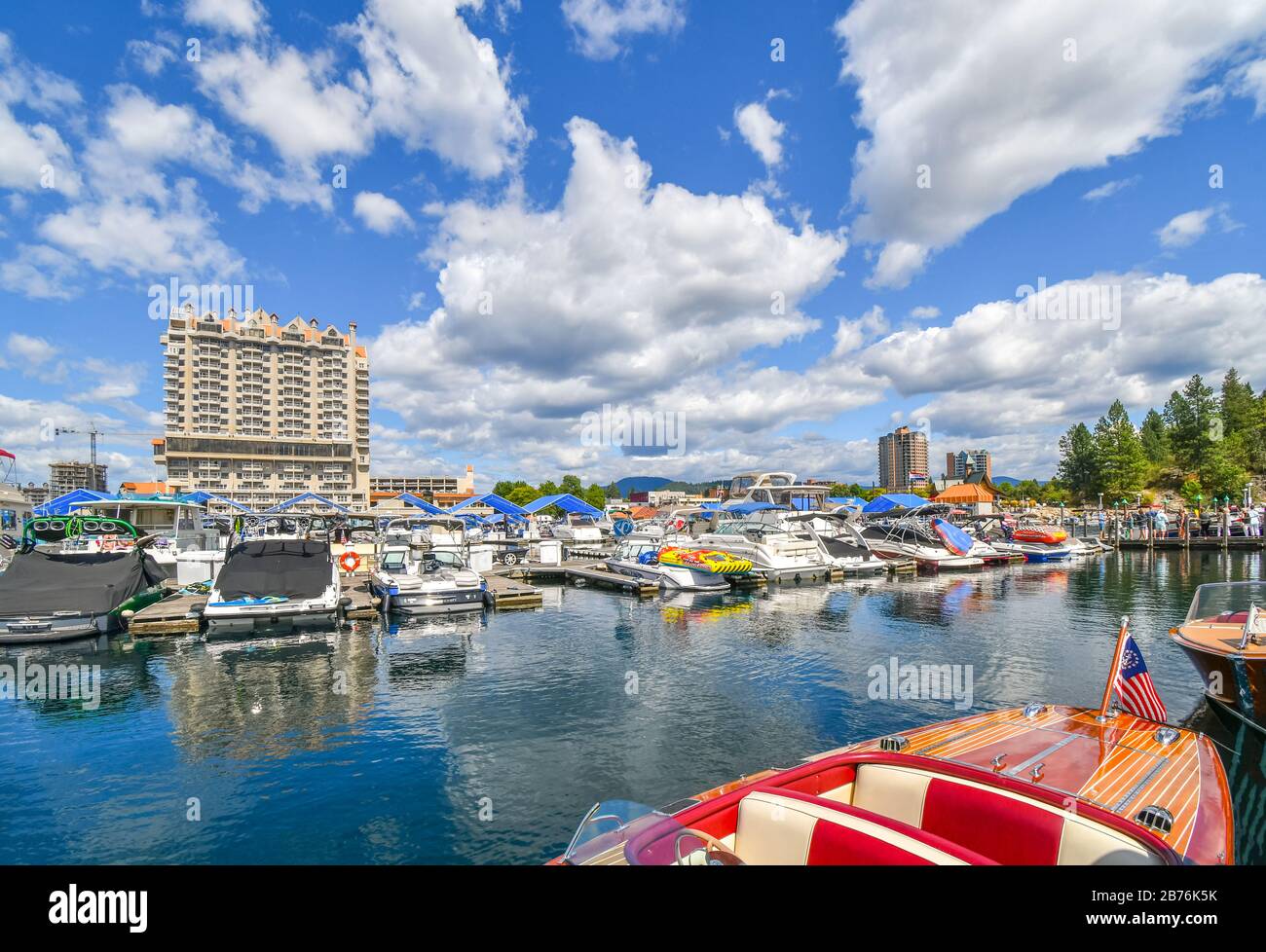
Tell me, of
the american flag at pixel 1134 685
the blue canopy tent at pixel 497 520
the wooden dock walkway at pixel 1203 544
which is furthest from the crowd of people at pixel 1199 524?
the blue canopy tent at pixel 497 520

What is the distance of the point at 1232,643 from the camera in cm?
1116

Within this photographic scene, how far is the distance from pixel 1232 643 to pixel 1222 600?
194 cm

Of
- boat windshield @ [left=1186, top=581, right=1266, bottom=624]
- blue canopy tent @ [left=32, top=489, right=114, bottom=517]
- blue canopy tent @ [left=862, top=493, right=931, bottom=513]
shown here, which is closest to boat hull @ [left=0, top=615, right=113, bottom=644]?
blue canopy tent @ [left=32, top=489, right=114, bottom=517]

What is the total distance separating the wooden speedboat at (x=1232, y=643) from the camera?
10.5 m

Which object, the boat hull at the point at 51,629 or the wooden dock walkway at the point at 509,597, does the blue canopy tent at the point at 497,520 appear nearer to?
the wooden dock walkway at the point at 509,597

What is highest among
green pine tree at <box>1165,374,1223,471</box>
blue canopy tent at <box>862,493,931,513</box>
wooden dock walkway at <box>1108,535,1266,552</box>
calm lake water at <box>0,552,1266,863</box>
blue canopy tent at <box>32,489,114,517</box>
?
green pine tree at <box>1165,374,1223,471</box>

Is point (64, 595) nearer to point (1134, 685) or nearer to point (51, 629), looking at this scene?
point (51, 629)

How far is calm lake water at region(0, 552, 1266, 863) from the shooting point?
26.5 ft

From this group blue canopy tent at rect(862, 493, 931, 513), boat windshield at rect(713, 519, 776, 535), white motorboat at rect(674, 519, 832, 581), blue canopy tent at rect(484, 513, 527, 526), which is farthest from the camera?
blue canopy tent at rect(484, 513, 527, 526)

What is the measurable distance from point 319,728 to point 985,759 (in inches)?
448

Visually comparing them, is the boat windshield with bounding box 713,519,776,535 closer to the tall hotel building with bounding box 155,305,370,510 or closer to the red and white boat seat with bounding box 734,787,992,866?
the red and white boat seat with bounding box 734,787,992,866

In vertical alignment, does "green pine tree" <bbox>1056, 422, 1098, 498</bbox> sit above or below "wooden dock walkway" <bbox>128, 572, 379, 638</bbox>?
above

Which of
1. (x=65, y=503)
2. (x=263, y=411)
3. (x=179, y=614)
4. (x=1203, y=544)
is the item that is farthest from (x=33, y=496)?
(x=1203, y=544)
